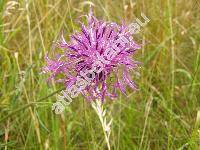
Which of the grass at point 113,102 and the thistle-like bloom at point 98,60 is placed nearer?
the thistle-like bloom at point 98,60

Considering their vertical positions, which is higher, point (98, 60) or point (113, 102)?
point (98, 60)

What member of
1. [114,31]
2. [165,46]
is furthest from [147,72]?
[114,31]

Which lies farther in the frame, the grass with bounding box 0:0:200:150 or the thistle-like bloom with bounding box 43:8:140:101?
the grass with bounding box 0:0:200:150

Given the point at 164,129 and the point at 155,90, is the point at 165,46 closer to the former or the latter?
the point at 155,90

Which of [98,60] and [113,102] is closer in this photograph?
[98,60]
